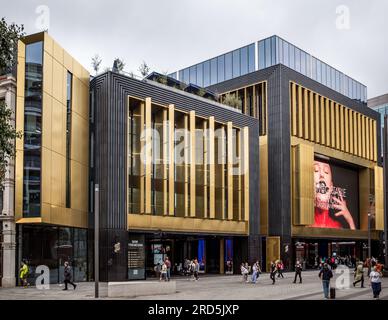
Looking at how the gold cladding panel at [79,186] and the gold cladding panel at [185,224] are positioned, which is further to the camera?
the gold cladding panel at [185,224]

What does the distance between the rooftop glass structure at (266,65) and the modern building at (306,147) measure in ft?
0.37

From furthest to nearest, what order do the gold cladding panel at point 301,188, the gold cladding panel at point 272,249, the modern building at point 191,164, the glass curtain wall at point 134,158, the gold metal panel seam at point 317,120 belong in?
the gold metal panel seam at point 317,120
the gold cladding panel at point 301,188
the gold cladding panel at point 272,249
the glass curtain wall at point 134,158
the modern building at point 191,164

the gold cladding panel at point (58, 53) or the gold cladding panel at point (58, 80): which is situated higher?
the gold cladding panel at point (58, 53)

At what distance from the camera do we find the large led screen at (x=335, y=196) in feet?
212

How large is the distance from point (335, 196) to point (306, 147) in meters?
11.6

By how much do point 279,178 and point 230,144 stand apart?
8.48 meters

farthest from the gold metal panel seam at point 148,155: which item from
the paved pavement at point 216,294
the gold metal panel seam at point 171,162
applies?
the paved pavement at point 216,294

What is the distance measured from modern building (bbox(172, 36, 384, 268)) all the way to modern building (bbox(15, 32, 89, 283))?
22.8 m

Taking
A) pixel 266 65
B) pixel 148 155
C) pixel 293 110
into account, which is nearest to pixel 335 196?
pixel 293 110

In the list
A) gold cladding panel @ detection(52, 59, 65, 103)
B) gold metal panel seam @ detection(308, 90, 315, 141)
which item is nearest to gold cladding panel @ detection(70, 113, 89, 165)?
gold cladding panel @ detection(52, 59, 65, 103)

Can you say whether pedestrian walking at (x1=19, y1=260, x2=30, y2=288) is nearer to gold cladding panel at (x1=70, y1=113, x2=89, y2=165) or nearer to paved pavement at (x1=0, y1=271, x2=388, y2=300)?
paved pavement at (x1=0, y1=271, x2=388, y2=300)

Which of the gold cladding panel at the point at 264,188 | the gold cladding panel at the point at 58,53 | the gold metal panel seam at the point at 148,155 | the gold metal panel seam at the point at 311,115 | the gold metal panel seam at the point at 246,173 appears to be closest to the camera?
→ the gold cladding panel at the point at 58,53

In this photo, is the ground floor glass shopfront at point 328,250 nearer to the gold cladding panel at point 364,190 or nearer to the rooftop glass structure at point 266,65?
the gold cladding panel at point 364,190
